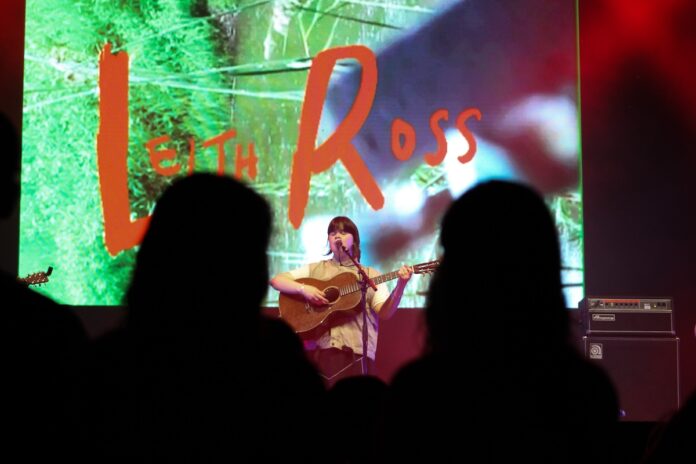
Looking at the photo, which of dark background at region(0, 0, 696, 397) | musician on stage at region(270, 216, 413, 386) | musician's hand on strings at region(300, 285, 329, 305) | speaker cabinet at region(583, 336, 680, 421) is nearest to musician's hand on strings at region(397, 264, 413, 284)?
musician on stage at region(270, 216, 413, 386)

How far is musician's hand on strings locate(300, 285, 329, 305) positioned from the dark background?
1009 mm

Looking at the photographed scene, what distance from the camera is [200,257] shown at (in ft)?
4.77

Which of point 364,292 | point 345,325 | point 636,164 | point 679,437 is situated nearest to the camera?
point 679,437

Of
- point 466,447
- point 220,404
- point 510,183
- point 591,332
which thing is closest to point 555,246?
point 510,183

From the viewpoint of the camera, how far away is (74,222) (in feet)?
20.0

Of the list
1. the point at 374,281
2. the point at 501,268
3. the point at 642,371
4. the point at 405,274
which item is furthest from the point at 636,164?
the point at 501,268

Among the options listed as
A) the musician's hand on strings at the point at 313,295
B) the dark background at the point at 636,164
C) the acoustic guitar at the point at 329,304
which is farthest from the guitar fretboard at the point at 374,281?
the dark background at the point at 636,164

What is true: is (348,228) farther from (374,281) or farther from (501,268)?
(501,268)

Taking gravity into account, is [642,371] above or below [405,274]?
below

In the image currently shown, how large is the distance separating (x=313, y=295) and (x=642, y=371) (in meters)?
1.99

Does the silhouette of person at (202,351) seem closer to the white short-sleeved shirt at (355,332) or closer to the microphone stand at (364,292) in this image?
the microphone stand at (364,292)

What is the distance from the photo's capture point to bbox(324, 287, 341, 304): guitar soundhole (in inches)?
207

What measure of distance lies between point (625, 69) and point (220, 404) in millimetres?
5387

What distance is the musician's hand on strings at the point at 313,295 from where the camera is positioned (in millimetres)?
5230
